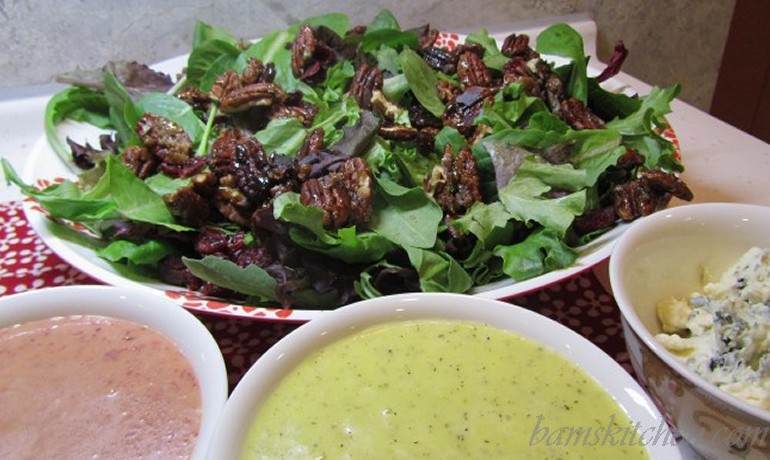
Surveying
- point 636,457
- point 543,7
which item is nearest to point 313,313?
point 636,457

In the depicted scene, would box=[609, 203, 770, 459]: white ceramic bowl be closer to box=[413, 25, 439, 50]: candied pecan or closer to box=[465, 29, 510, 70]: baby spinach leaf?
box=[465, 29, 510, 70]: baby spinach leaf

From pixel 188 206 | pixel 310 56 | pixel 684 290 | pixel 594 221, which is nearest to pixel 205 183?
pixel 188 206

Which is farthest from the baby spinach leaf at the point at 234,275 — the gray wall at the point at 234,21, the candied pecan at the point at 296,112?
the gray wall at the point at 234,21

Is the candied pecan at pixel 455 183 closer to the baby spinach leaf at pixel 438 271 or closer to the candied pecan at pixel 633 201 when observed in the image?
the baby spinach leaf at pixel 438 271

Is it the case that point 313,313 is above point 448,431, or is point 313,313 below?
below

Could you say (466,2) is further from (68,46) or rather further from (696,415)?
(696,415)

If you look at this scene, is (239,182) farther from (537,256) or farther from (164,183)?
(537,256)
